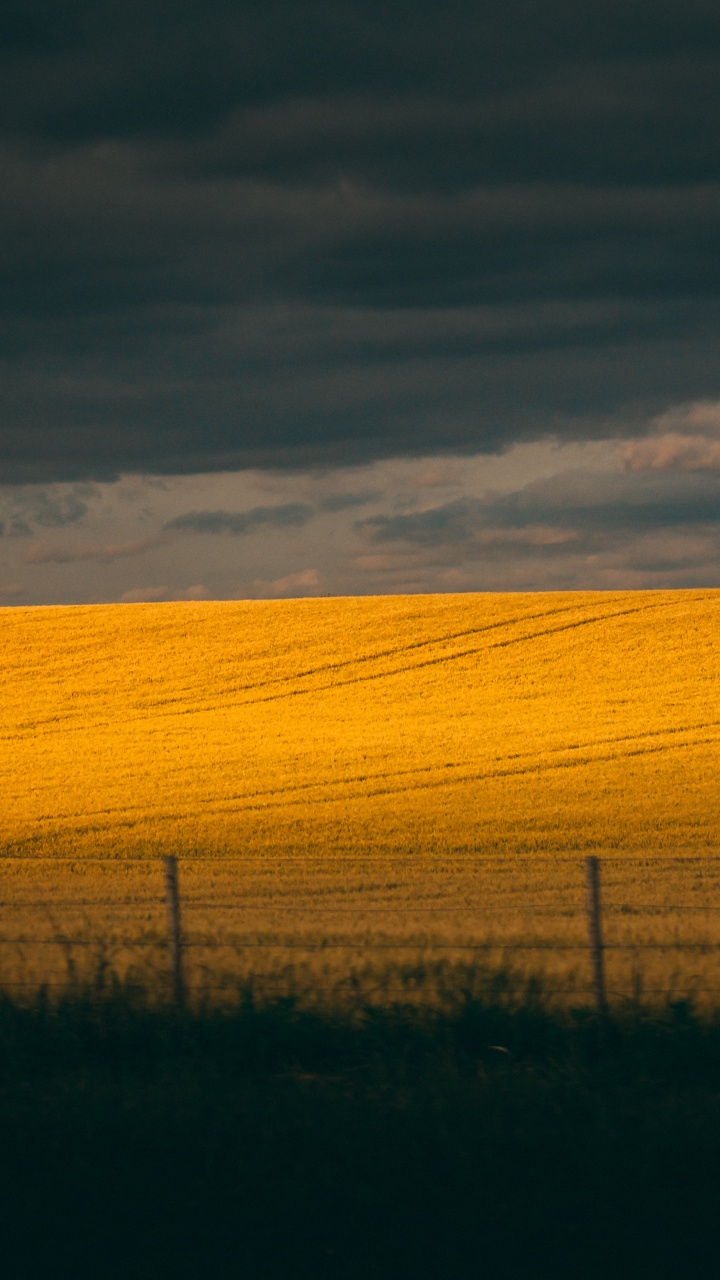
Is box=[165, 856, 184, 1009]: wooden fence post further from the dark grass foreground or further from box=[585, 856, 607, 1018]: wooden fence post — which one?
box=[585, 856, 607, 1018]: wooden fence post

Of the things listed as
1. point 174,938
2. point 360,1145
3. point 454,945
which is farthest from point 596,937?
point 360,1145

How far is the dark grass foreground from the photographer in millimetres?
5453

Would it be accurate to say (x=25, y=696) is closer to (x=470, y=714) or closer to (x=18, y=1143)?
(x=470, y=714)

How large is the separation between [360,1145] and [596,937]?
328 centimetres

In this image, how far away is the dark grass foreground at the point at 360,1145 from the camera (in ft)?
17.9

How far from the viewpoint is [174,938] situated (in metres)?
9.95

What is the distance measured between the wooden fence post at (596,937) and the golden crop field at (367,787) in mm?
377

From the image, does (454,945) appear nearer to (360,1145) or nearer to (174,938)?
(174,938)

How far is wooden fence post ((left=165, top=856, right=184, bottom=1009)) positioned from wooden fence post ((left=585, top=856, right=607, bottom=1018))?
2855 mm

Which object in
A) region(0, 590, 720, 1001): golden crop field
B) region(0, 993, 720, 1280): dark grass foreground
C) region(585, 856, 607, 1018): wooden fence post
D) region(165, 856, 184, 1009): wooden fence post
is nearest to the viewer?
region(0, 993, 720, 1280): dark grass foreground

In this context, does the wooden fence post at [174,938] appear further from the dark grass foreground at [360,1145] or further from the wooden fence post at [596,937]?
Result: the wooden fence post at [596,937]

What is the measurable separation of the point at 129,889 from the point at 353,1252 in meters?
13.4

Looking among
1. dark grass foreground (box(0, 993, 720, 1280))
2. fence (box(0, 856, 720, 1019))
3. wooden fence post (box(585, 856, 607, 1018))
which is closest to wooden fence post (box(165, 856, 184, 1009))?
fence (box(0, 856, 720, 1019))

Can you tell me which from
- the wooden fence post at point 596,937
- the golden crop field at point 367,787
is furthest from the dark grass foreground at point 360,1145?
the golden crop field at point 367,787
